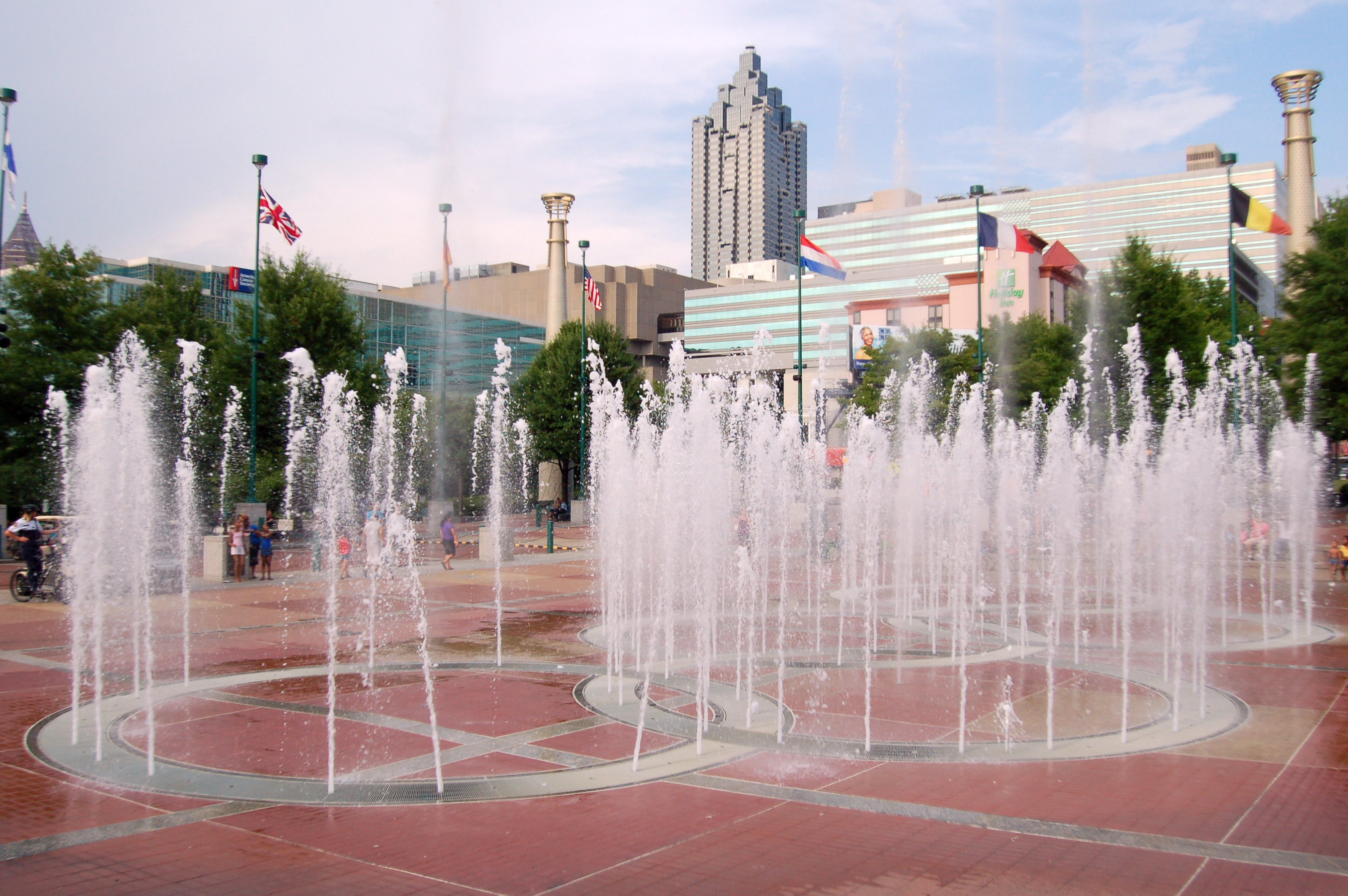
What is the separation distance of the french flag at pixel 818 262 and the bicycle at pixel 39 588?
20460mm

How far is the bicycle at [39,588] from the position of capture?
1841 cm

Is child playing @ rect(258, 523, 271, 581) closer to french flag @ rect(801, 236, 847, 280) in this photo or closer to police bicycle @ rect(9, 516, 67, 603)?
police bicycle @ rect(9, 516, 67, 603)

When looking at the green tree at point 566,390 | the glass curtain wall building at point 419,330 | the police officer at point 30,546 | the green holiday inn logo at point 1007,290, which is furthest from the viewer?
the green holiday inn logo at point 1007,290

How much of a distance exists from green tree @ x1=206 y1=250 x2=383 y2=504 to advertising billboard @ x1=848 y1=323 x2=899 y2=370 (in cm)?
3139

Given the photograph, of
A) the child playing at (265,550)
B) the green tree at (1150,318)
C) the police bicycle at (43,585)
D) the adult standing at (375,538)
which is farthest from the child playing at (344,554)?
the green tree at (1150,318)

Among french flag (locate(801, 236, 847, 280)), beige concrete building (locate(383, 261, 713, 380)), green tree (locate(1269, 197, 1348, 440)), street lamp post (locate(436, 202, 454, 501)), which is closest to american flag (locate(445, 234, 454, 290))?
street lamp post (locate(436, 202, 454, 501))

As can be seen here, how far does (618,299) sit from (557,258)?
36.7 metres

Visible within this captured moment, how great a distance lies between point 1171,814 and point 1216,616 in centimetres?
1148

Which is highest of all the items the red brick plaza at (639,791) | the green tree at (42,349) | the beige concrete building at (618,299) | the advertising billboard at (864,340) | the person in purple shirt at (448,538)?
the beige concrete building at (618,299)

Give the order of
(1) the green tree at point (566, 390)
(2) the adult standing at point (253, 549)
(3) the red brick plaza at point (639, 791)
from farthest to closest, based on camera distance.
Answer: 1. (1) the green tree at point (566, 390)
2. (2) the adult standing at point (253, 549)
3. (3) the red brick plaza at point (639, 791)

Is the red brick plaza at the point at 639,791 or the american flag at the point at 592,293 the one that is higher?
the american flag at the point at 592,293

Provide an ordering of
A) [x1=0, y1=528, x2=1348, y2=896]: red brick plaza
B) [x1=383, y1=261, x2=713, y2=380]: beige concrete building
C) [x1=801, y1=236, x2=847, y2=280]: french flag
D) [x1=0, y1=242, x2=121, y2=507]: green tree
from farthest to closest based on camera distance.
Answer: [x1=383, y1=261, x2=713, y2=380]: beige concrete building, [x1=0, y1=242, x2=121, y2=507]: green tree, [x1=801, y1=236, x2=847, y2=280]: french flag, [x1=0, y1=528, x2=1348, y2=896]: red brick plaza

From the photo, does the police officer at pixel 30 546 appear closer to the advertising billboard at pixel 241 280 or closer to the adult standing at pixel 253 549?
the adult standing at pixel 253 549

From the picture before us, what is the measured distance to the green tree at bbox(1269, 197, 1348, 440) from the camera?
30.6 metres
